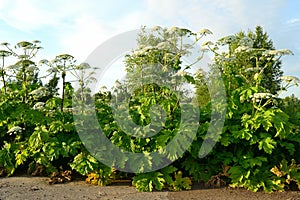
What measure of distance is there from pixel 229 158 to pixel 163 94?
4.33 feet

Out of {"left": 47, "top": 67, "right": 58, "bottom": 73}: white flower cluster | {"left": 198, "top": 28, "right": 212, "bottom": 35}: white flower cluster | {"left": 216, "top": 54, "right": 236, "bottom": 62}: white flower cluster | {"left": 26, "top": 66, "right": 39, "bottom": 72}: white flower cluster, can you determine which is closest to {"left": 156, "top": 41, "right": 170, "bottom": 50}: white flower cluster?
{"left": 198, "top": 28, "right": 212, "bottom": 35}: white flower cluster

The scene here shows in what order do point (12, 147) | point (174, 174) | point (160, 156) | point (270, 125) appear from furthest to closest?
point (12, 147), point (174, 174), point (160, 156), point (270, 125)

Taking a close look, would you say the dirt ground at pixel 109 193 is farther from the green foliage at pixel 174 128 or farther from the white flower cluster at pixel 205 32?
the white flower cluster at pixel 205 32

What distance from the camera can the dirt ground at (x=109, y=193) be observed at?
484cm

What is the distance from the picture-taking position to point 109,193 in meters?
5.01

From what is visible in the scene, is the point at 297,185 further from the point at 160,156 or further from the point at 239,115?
the point at 160,156

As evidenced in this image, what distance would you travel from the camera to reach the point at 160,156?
5152 millimetres

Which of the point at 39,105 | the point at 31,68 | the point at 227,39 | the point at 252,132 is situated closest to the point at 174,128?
the point at 252,132

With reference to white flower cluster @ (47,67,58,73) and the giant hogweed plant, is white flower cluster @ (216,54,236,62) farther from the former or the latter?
white flower cluster @ (47,67,58,73)

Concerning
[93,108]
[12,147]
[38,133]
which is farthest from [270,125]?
[12,147]

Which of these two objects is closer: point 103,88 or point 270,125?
point 270,125

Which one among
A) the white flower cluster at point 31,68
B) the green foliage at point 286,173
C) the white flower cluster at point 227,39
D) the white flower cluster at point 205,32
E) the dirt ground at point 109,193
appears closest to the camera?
the dirt ground at point 109,193

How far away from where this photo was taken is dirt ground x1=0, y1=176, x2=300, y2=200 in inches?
191

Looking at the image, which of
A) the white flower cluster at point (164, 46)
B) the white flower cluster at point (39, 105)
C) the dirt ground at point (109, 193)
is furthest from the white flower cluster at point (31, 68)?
the white flower cluster at point (164, 46)
